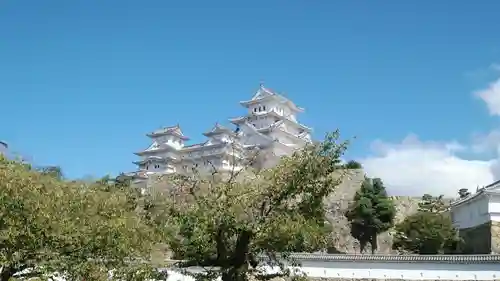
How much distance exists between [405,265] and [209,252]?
10620mm

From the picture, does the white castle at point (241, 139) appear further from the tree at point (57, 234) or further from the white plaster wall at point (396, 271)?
the tree at point (57, 234)

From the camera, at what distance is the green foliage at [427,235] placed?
2430 cm

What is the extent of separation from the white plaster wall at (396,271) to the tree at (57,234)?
7.08 m

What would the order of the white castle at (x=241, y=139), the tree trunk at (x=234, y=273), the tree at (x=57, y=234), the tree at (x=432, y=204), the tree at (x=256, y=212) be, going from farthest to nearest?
the white castle at (x=241, y=139) < the tree at (x=432, y=204) < the tree at (x=57, y=234) < the tree trunk at (x=234, y=273) < the tree at (x=256, y=212)

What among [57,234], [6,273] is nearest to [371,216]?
[57,234]

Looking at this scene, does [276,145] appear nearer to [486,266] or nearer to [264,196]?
[486,266]

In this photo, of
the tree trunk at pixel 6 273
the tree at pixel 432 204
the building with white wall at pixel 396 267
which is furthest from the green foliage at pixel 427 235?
the tree trunk at pixel 6 273

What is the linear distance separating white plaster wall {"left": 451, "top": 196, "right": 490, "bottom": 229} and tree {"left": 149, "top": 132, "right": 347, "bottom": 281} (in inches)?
655

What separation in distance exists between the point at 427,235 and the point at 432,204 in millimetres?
6264

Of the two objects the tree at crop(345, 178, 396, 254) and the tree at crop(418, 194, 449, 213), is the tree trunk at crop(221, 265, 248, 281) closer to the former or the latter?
the tree at crop(345, 178, 396, 254)

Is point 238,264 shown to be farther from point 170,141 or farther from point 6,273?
point 170,141

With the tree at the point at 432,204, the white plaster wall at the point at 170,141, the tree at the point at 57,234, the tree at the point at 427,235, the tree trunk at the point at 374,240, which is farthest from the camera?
the white plaster wall at the point at 170,141

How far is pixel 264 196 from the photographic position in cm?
941

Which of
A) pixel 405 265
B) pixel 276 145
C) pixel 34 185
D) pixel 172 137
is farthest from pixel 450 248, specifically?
pixel 172 137
